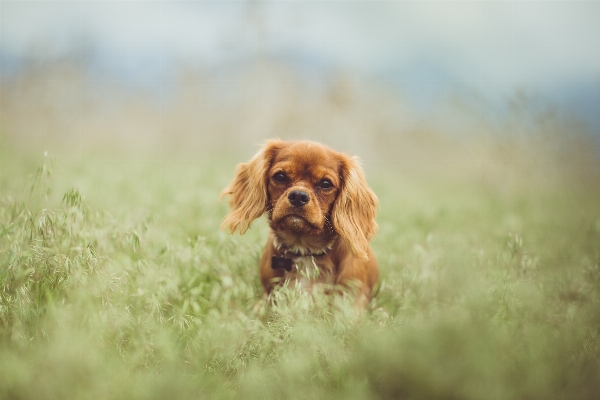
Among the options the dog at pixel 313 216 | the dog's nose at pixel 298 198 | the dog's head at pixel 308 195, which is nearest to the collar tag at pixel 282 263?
the dog at pixel 313 216

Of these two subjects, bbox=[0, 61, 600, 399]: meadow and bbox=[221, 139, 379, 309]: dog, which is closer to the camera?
bbox=[0, 61, 600, 399]: meadow

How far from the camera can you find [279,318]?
7.72ft

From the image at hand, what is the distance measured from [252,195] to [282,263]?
20.3 inches

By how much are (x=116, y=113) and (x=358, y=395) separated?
8.81 m

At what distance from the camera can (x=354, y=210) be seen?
2949 mm

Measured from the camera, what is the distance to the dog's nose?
2627mm

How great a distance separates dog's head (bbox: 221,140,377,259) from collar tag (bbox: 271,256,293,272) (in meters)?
0.19

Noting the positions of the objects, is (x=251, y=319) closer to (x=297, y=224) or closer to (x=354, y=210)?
(x=297, y=224)

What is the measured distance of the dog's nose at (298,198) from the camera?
103 inches

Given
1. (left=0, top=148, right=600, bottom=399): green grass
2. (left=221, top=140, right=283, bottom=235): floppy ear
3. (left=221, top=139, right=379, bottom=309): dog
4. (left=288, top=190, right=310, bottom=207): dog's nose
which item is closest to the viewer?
(left=0, top=148, right=600, bottom=399): green grass

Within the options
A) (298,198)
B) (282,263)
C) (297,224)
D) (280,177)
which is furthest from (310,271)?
(280,177)

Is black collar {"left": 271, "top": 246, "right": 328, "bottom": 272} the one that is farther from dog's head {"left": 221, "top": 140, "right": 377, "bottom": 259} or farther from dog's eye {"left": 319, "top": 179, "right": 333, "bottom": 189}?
dog's eye {"left": 319, "top": 179, "right": 333, "bottom": 189}

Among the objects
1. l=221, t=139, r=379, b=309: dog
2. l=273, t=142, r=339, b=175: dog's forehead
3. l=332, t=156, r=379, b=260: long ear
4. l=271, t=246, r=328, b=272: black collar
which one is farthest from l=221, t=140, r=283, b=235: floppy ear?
l=332, t=156, r=379, b=260: long ear

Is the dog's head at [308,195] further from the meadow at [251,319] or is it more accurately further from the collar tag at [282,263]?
the meadow at [251,319]
